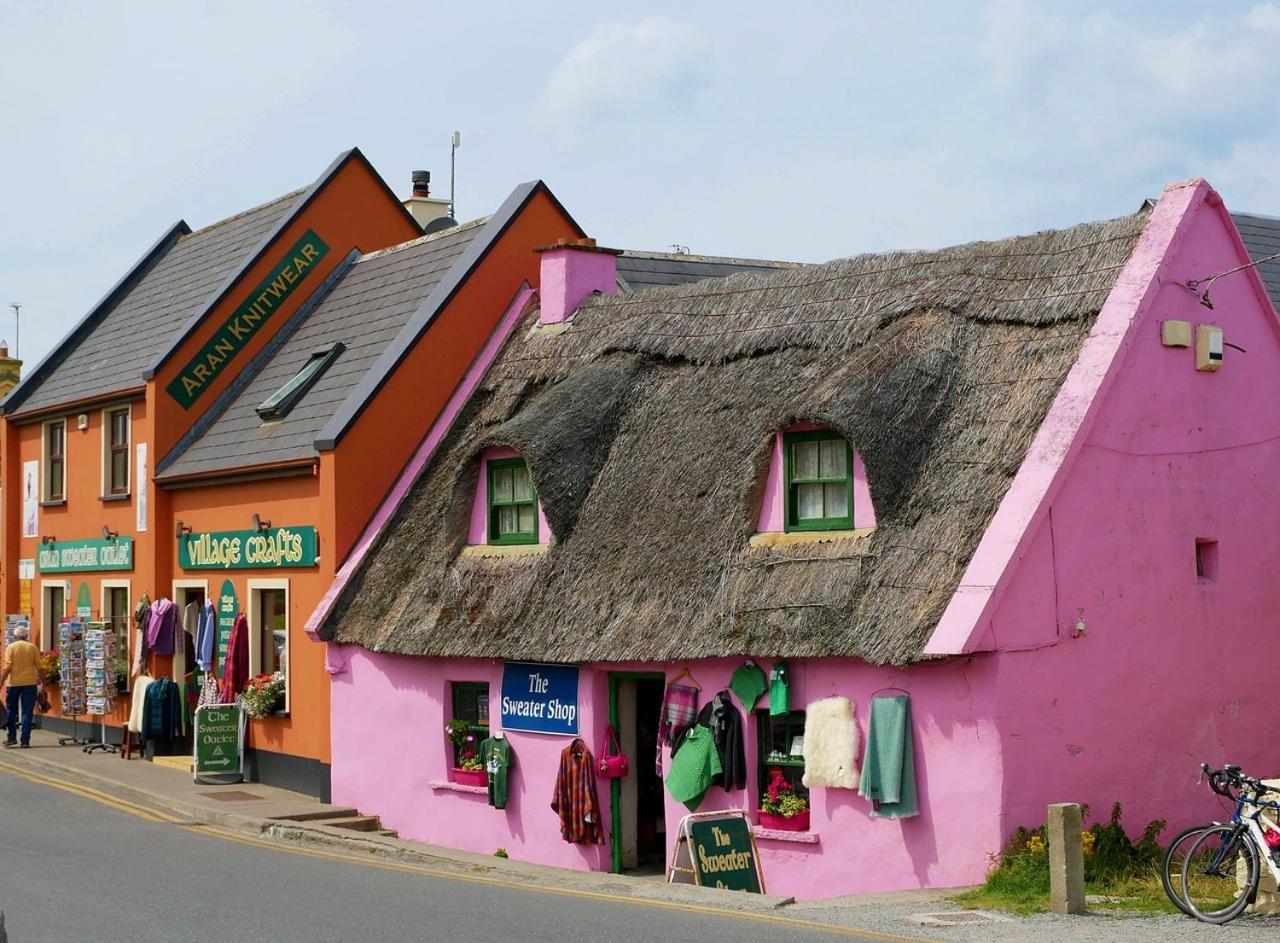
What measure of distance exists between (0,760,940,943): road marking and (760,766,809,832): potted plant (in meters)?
2.18

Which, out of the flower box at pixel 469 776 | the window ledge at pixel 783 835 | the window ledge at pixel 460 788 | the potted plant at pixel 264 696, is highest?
the potted plant at pixel 264 696

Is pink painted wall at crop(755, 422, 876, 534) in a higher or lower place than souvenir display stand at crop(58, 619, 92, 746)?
higher

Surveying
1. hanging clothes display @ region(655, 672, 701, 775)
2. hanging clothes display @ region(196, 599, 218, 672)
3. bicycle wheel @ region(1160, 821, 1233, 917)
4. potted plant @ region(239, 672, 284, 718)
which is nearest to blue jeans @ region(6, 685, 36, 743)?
hanging clothes display @ region(196, 599, 218, 672)

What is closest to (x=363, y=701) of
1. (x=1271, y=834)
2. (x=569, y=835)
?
(x=569, y=835)

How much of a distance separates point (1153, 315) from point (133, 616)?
16.7 meters

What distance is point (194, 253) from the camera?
3042 cm

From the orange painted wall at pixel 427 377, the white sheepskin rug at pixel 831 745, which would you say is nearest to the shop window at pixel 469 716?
the orange painted wall at pixel 427 377

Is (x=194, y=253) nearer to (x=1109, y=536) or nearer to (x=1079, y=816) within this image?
(x=1109, y=536)

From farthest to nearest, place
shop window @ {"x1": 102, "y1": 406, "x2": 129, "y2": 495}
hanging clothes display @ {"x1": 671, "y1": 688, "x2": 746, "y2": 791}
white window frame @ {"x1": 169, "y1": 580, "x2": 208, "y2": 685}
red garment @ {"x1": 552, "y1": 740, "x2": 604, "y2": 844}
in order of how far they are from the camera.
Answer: shop window @ {"x1": 102, "y1": 406, "x2": 129, "y2": 495}, white window frame @ {"x1": 169, "y1": 580, "x2": 208, "y2": 685}, red garment @ {"x1": 552, "y1": 740, "x2": 604, "y2": 844}, hanging clothes display @ {"x1": 671, "y1": 688, "x2": 746, "y2": 791}

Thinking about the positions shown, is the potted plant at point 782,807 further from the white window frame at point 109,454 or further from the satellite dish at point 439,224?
the satellite dish at point 439,224

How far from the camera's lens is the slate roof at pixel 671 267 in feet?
89.6

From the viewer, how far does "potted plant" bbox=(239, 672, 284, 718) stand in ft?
73.2

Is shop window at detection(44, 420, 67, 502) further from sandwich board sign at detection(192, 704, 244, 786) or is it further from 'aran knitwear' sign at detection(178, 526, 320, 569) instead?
sandwich board sign at detection(192, 704, 244, 786)

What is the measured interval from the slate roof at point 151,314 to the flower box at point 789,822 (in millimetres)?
13963
